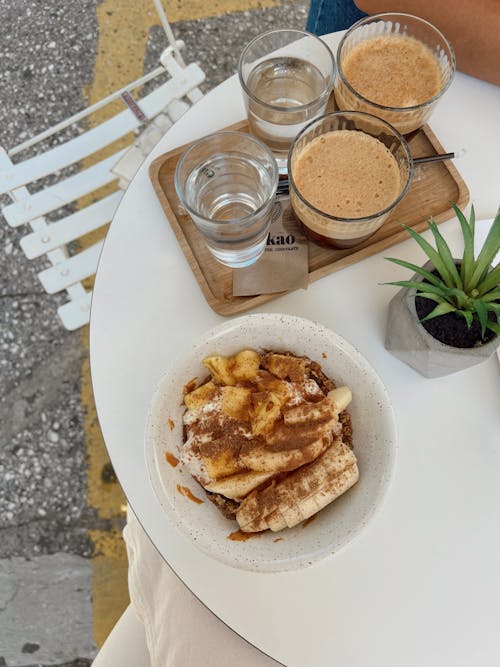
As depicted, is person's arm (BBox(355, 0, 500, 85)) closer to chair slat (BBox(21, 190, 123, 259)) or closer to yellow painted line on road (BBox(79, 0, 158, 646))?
chair slat (BBox(21, 190, 123, 259))

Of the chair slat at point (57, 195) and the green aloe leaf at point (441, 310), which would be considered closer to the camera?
the green aloe leaf at point (441, 310)

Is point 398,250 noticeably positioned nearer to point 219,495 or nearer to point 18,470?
point 219,495

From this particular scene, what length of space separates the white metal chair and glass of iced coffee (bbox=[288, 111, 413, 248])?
516 millimetres

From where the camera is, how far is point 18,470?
1.41m

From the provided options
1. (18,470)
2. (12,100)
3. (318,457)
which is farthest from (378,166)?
(12,100)

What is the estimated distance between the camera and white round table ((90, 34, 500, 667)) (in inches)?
28.7

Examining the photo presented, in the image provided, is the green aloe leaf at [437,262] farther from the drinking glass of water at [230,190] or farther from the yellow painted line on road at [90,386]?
the yellow painted line on road at [90,386]

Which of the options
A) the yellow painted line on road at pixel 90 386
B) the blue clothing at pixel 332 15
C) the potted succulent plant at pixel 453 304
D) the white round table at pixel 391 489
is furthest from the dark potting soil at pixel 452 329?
the yellow painted line on road at pixel 90 386

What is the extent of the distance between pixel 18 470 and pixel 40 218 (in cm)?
63

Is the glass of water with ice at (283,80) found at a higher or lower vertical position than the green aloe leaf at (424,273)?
higher

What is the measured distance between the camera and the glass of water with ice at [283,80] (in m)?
0.82

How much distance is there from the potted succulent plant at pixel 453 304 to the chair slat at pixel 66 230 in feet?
2.42

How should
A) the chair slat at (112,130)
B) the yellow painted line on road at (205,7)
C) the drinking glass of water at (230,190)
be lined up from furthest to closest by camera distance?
the yellow painted line on road at (205,7), the chair slat at (112,130), the drinking glass of water at (230,190)

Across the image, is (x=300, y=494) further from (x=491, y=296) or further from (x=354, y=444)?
(x=491, y=296)
